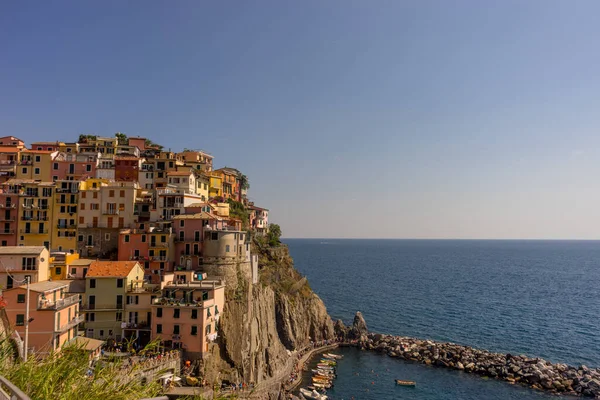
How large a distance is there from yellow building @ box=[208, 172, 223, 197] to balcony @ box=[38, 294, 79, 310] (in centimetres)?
3182

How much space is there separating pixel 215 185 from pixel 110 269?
2864 centimetres

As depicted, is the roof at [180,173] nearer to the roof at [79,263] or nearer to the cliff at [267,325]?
the cliff at [267,325]

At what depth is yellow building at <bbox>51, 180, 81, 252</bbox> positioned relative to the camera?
184 feet

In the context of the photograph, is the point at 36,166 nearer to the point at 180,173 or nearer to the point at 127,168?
the point at 127,168

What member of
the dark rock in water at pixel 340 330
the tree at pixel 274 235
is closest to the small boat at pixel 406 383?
the dark rock in water at pixel 340 330

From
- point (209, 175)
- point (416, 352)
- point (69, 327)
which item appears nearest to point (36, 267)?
point (69, 327)

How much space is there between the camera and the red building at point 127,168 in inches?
2589

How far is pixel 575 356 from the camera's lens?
6700cm

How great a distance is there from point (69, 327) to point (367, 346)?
47833 mm

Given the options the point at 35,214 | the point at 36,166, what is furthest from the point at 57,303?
the point at 36,166

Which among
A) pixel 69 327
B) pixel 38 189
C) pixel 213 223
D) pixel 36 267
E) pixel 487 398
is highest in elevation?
pixel 38 189

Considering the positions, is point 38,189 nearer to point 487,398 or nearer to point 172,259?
point 172,259

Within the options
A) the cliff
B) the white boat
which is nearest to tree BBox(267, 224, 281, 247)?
the cliff

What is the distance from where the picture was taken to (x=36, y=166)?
208 feet
